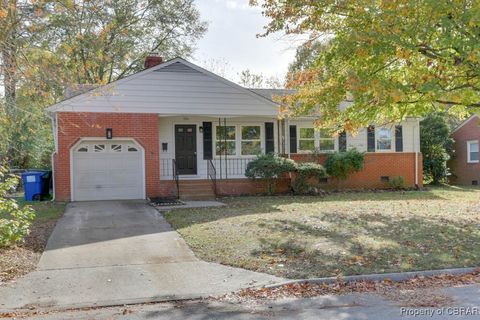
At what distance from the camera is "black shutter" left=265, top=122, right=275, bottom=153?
1969 cm

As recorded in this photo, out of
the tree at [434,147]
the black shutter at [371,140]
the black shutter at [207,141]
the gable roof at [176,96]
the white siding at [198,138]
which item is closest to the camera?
the gable roof at [176,96]

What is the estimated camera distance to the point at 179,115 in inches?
703

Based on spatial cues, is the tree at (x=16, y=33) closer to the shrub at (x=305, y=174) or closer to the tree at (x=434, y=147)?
the shrub at (x=305, y=174)

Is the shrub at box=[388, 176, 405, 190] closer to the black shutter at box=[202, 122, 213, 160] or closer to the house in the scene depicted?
the house

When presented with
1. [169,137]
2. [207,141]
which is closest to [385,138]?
[207,141]

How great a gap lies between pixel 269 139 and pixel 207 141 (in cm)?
271

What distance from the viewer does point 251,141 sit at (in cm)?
1962

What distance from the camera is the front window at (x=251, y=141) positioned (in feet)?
64.2

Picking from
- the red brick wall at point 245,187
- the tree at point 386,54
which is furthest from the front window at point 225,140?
the tree at point 386,54

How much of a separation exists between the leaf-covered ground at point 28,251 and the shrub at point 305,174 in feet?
29.8

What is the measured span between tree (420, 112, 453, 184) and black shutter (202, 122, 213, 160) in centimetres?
1315

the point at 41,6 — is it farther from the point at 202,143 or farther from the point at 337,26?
the point at 202,143

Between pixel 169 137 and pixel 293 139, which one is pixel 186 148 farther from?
pixel 293 139

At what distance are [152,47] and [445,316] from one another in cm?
2733
